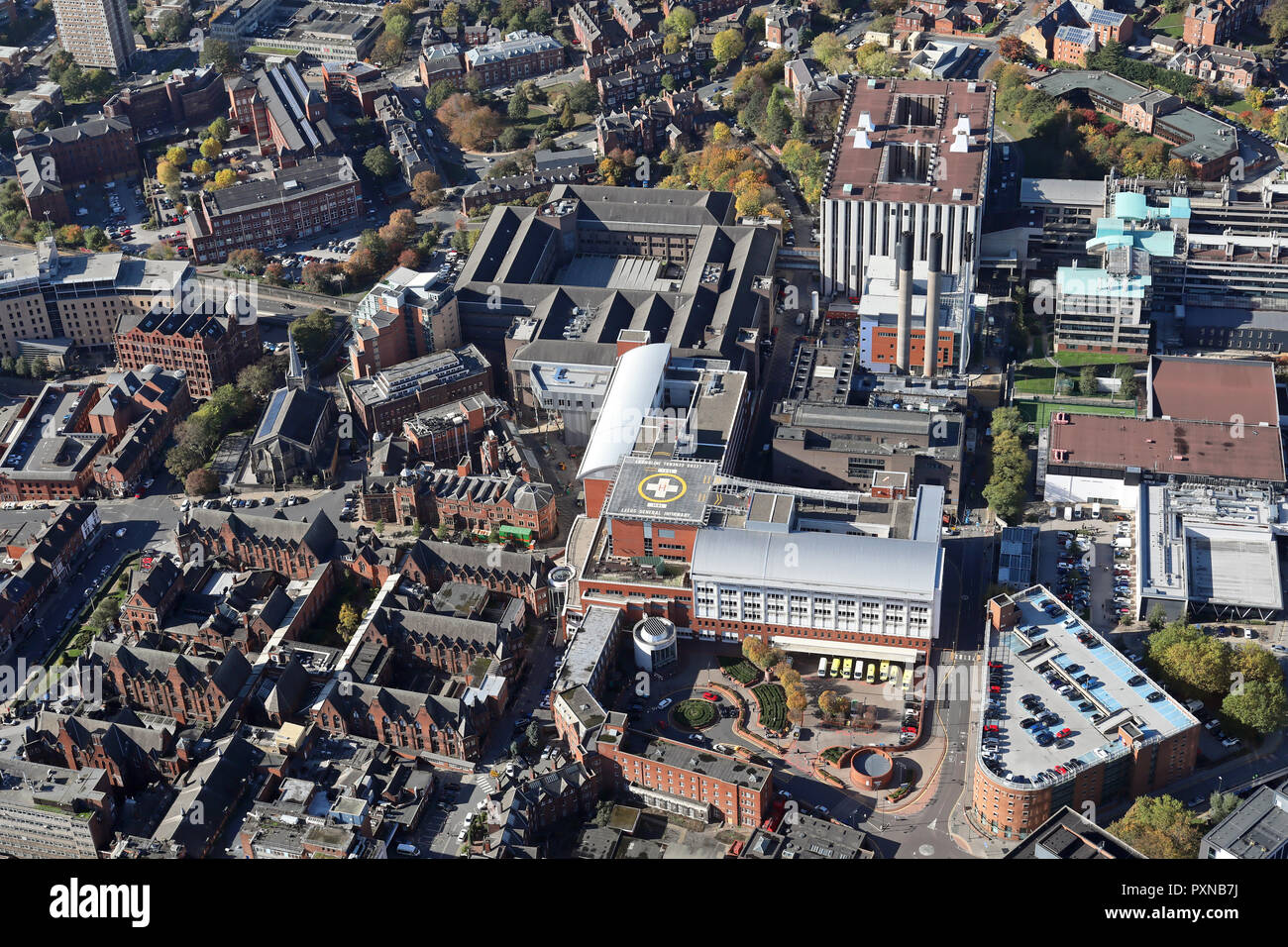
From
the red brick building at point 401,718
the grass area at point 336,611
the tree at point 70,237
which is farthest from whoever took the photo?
the tree at point 70,237

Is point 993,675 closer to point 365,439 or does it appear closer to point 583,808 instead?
point 583,808

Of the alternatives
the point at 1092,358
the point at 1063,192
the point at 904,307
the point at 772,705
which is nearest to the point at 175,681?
the point at 772,705

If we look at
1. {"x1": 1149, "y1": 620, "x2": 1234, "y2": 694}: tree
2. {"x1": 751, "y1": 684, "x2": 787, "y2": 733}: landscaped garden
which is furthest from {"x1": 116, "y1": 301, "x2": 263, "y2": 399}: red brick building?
{"x1": 1149, "y1": 620, "x2": 1234, "y2": 694}: tree

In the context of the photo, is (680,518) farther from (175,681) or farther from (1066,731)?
(175,681)

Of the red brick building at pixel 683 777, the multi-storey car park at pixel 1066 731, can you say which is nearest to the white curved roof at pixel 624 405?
the red brick building at pixel 683 777

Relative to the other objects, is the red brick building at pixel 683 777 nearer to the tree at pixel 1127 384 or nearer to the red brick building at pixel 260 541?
the red brick building at pixel 260 541
